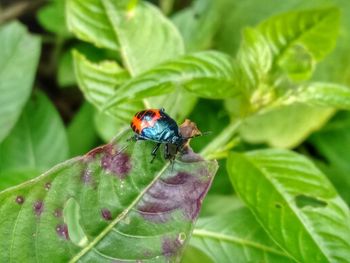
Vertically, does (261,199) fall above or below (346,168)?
above

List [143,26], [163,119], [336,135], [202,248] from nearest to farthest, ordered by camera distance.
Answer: [163,119], [202,248], [143,26], [336,135]

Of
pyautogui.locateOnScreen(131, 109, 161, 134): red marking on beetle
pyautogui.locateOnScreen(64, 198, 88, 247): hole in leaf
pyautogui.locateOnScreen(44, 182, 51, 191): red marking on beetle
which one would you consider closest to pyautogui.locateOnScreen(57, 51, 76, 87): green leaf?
pyautogui.locateOnScreen(131, 109, 161, 134): red marking on beetle

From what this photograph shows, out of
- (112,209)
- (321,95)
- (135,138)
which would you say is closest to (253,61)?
(321,95)

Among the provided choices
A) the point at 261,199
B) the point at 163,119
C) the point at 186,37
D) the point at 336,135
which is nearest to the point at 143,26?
the point at 186,37

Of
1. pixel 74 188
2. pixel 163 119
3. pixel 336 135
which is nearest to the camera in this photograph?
pixel 74 188

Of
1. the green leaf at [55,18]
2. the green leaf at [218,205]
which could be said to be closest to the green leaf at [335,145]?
the green leaf at [218,205]

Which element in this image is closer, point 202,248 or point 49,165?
point 202,248

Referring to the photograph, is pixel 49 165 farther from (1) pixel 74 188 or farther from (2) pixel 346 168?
(2) pixel 346 168

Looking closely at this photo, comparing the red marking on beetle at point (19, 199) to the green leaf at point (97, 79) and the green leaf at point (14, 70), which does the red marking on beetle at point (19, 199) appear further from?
the green leaf at point (14, 70)
